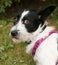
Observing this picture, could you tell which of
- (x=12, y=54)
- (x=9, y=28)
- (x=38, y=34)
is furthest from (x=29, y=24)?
(x=9, y=28)

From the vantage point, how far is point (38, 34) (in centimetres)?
429

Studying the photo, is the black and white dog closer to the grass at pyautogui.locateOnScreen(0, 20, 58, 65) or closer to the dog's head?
the dog's head

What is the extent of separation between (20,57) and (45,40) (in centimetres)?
120

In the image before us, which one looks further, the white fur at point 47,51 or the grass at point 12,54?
the grass at point 12,54

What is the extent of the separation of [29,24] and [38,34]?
0.20 m

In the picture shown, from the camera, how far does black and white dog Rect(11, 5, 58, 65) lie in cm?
407

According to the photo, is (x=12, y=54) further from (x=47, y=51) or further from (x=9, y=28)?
(x=47, y=51)

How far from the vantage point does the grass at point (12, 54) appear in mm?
5168

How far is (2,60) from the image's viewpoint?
5.24 m

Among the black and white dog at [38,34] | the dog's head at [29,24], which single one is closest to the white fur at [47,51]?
the black and white dog at [38,34]

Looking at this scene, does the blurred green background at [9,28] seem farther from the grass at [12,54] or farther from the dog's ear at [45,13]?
the dog's ear at [45,13]

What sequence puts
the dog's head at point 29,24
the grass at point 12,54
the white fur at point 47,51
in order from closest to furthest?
the white fur at point 47,51 < the dog's head at point 29,24 < the grass at point 12,54

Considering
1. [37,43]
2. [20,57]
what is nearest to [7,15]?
[20,57]

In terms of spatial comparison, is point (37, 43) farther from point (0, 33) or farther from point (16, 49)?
point (0, 33)
